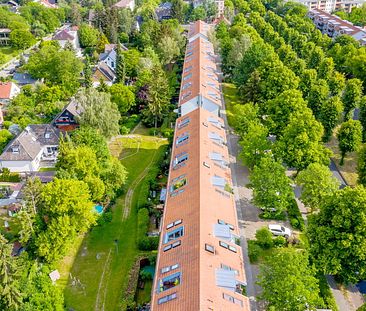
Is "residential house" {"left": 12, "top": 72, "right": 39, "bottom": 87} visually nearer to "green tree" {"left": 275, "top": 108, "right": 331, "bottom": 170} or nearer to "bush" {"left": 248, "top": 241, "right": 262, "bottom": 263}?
"green tree" {"left": 275, "top": 108, "right": 331, "bottom": 170}

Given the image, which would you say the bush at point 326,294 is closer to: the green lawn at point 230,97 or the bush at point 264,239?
the bush at point 264,239

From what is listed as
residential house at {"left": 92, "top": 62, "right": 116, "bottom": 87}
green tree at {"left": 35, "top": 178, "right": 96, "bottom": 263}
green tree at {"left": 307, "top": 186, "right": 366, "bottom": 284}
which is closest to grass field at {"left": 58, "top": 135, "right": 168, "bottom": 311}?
green tree at {"left": 35, "top": 178, "right": 96, "bottom": 263}

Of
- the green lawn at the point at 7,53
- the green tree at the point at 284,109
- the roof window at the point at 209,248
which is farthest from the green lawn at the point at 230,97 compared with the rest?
the green lawn at the point at 7,53

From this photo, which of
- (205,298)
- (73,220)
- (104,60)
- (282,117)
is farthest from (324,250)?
(104,60)

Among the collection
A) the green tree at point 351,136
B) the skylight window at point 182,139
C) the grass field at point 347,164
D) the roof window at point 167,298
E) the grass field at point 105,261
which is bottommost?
the grass field at point 347,164

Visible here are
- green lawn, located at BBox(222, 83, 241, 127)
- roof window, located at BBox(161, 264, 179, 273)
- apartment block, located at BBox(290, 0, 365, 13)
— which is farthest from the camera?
apartment block, located at BBox(290, 0, 365, 13)
